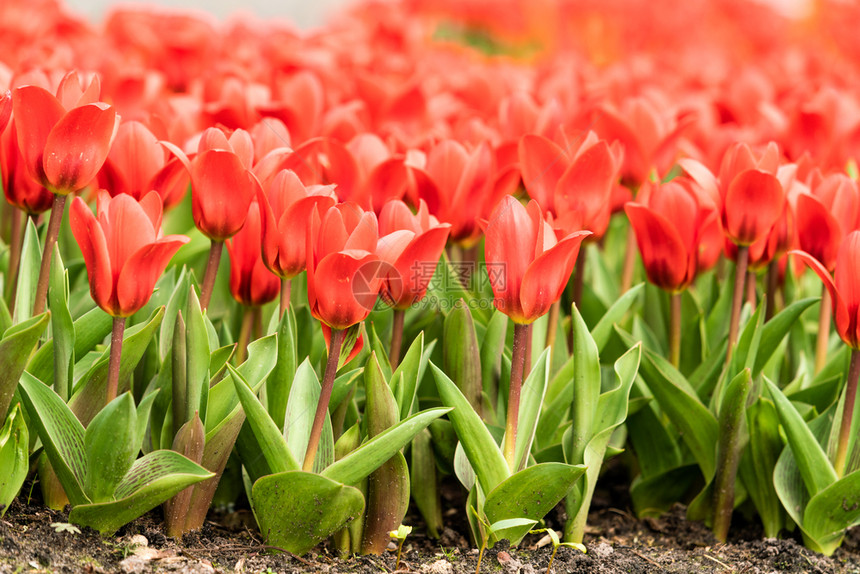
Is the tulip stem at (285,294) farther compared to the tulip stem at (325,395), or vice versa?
the tulip stem at (285,294)

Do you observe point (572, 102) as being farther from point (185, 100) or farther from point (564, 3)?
point (564, 3)

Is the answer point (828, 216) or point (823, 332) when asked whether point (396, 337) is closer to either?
point (828, 216)

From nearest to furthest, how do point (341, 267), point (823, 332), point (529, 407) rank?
1. point (341, 267)
2. point (529, 407)
3. point (823, 332)

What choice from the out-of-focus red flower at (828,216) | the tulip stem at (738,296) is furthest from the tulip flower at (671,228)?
the out-of-focus red flower at (828,216)

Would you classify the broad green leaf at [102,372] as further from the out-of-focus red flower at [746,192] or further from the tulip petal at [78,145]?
the out-of-focus red flower at [746,192]

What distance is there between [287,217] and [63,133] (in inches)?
18.3

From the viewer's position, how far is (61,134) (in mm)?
1664

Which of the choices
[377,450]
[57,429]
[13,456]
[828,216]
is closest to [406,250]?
[377,450]

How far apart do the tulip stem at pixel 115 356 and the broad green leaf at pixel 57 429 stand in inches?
3.2

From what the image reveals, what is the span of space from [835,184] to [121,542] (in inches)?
70.2

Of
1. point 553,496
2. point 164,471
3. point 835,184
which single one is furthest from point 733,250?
point 164,471

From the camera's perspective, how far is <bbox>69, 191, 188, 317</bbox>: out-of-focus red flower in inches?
60.0

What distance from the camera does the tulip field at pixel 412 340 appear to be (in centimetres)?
160

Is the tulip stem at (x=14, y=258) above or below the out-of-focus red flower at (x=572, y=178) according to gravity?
below
